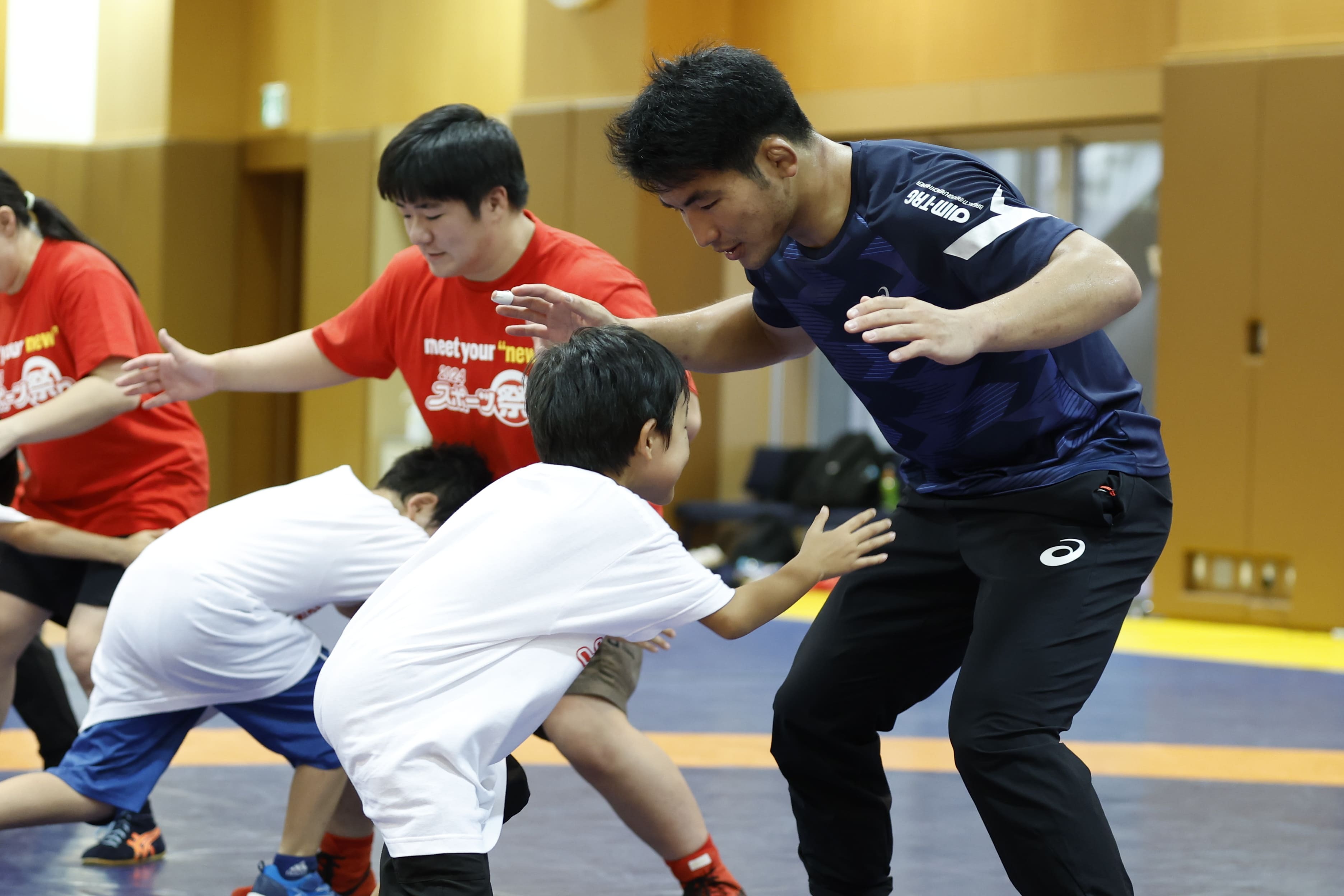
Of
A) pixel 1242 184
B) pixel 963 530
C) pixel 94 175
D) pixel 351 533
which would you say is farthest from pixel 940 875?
pixel 94 175

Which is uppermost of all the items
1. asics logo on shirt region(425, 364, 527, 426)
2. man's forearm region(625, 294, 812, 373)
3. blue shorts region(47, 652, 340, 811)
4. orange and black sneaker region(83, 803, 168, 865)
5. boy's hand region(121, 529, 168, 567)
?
man's forearm region(625, 294, 812, 373)

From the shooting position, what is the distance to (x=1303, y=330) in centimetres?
730

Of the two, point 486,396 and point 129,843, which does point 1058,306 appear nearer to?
point 486,396

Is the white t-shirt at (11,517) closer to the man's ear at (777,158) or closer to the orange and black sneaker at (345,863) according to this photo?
the orange and black sneaker at (345,863)

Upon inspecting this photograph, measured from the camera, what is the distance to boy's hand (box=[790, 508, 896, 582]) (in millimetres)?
2254

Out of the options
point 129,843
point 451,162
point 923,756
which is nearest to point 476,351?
point 451,162

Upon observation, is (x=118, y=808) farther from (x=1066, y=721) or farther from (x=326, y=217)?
(x=326, y=217)

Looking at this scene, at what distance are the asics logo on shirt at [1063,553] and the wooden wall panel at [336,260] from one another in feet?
29.8

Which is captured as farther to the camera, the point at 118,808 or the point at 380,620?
the point at 118,808

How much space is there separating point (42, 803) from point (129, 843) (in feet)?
1.70

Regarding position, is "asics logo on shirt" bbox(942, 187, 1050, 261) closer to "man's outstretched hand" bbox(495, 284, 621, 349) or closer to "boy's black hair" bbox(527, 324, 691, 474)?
"boy's black hair" bbox(527, 324, 691, 474)

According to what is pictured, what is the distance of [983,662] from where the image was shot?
7.27 ft

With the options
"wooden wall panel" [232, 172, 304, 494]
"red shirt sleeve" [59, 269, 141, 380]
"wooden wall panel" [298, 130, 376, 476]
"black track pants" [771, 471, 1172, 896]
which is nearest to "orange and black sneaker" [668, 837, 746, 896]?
"black track pants" [771, 471, 1172, 896]

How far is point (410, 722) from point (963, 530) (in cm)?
92
